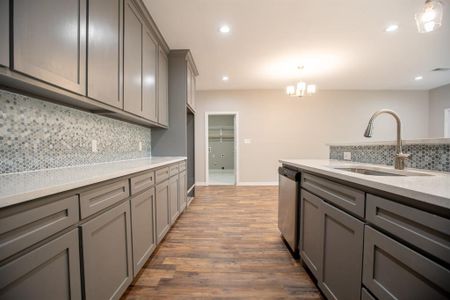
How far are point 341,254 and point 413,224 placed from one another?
1.70 feet

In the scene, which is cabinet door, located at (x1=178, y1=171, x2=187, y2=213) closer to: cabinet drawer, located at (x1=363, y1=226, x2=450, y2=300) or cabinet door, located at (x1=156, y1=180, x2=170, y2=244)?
cabinet door, located at (x1=156, y1=180, x2=170, y2=244)

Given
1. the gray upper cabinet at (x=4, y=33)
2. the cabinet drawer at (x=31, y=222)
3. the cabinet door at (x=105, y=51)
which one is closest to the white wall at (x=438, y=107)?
the cabinet door at (x=105, y=51)

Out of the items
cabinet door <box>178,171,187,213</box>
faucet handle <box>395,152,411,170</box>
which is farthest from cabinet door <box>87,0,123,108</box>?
faucet handle <box>395,152,411,170</box>

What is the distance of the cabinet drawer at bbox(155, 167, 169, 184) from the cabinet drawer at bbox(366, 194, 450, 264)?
64.3 inches

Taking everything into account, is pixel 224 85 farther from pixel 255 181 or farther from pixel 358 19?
pixel 358 19

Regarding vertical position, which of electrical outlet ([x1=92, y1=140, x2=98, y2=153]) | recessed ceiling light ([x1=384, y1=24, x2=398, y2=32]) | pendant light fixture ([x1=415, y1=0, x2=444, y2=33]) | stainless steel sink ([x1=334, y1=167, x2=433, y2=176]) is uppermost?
recessed ceiling light ([x1=384, y1=24, x2=398, y2=32])

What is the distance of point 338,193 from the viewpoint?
3.70 feet

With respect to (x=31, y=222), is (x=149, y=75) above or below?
above

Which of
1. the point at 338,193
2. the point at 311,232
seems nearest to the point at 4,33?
the point at 338,193

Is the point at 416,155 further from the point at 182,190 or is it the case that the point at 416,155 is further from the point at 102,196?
the point at 182,190

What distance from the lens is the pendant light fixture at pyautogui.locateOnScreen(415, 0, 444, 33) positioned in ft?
4.33

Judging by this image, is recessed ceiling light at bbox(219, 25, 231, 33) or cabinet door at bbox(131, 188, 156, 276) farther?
recessed ceiling light at bbox(219, 25, 231, 33)

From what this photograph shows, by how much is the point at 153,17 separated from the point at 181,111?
1226mm

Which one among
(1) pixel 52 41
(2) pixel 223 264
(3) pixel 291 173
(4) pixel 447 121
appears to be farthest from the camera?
(4) pixel 447 121
